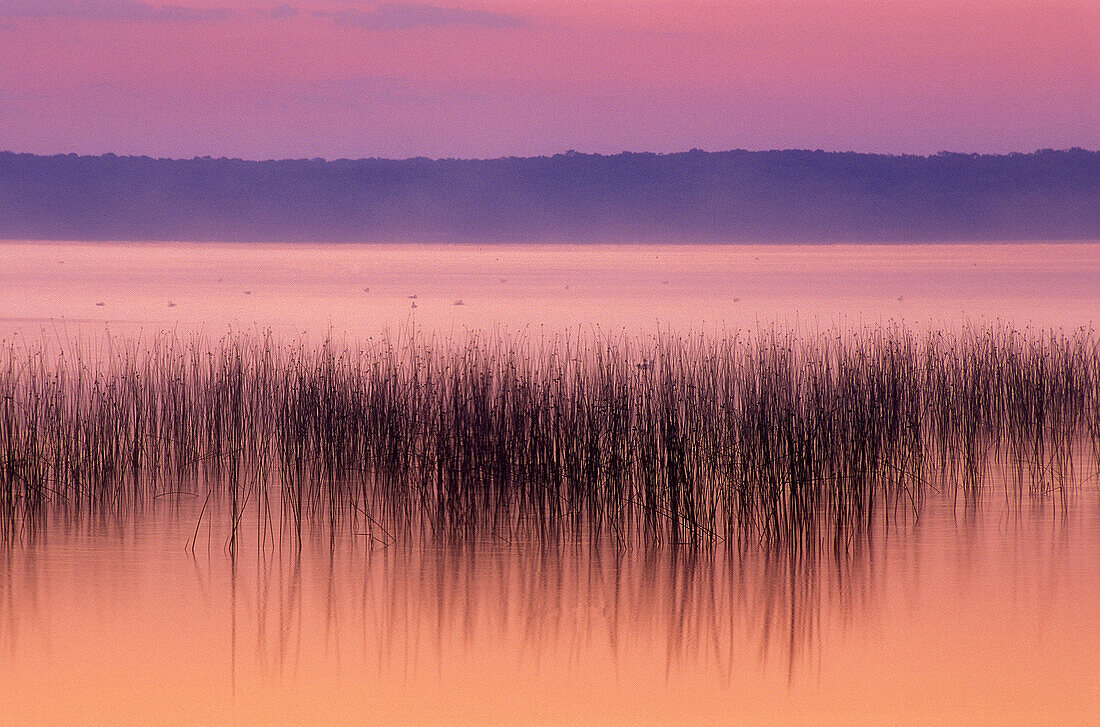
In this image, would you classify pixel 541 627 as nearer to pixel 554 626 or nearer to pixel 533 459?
pixel 554 626

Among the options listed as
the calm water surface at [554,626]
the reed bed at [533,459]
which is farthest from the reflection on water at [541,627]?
the reed bed at [533,459]

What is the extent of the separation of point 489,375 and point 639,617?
230cm

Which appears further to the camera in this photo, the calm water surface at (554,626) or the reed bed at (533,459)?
the reed bed at (533,459)

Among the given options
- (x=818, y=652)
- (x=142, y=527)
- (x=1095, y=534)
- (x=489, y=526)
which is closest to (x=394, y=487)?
(x=489, y=526)

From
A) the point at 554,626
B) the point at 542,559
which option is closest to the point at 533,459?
the point at 542,559

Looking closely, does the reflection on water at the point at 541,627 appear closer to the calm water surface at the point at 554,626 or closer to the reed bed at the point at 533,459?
the calm water surface at the point at 554,626

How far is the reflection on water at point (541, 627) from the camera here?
3709 millimetres

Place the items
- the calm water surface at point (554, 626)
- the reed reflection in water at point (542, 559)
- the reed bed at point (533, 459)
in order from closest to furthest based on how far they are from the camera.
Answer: the calm water surface at point (554, 626), the reed reflection in water at point (542, 559), the reed bed at point (533, 459)

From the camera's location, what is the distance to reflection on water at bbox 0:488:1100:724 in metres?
3.71

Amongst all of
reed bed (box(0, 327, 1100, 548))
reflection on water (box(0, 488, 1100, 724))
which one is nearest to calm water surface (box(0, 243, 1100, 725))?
reflection on water (box(0, 488, 1100, 724))

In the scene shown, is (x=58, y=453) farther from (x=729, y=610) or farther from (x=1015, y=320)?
(x=1015, y=320)

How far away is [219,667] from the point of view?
3947 millimetres

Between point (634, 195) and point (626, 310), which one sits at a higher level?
point (634, 195)

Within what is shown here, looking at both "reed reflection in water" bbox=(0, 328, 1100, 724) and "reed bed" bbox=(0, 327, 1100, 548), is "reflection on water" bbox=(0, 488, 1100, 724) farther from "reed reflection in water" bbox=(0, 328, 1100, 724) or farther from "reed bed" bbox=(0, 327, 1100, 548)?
"reed bed" bbox=(0, 327, 1100, 548)
